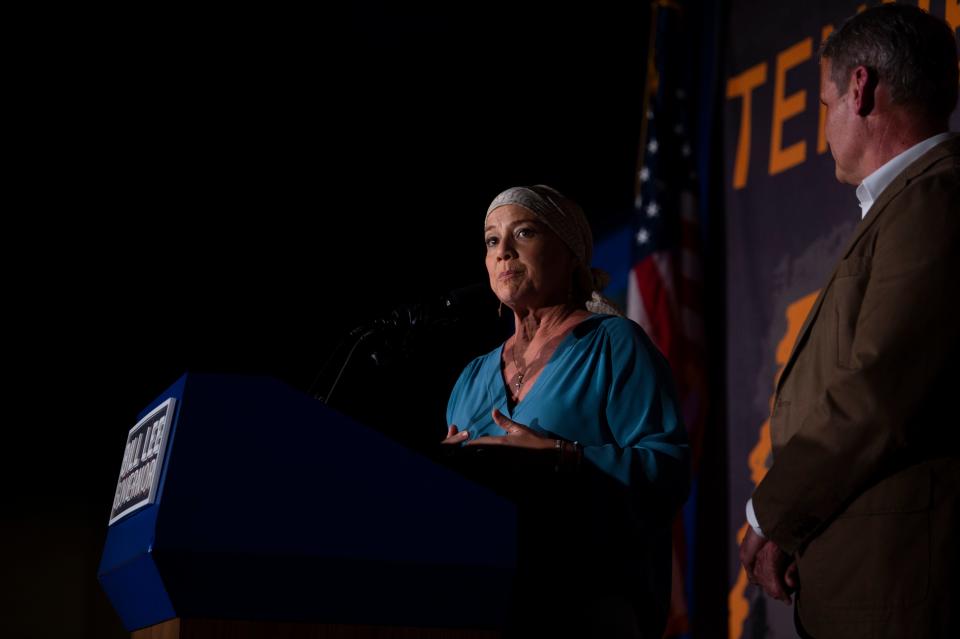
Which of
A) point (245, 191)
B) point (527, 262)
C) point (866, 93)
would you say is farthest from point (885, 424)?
point (245, 191)

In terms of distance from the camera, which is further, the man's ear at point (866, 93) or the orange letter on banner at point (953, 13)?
the orange letter on banner at point (953, 13)

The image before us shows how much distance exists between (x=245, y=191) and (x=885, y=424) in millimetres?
3476

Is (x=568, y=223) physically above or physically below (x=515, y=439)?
above

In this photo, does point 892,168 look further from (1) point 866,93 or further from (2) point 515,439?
(2) point 515,439

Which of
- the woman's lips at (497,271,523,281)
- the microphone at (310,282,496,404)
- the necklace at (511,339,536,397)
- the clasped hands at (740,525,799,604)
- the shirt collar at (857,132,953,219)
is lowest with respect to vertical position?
the clasped hands at (740,525,799,604)

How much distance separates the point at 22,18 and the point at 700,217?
285cm

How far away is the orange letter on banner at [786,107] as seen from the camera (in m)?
3.73

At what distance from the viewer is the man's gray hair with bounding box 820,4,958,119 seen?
1.66 metres

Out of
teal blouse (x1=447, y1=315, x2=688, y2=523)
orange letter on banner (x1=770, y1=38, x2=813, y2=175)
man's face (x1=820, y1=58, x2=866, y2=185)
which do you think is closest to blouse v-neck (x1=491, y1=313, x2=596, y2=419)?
teal blouse (x1=447, y1=315, x2=688, y2=523)

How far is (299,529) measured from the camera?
4.25 feet

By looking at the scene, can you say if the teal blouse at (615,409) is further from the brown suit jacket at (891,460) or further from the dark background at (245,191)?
the dark background at (245,191)

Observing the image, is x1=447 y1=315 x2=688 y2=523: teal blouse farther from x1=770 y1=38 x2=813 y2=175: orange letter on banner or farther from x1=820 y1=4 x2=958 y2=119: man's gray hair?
x1=770 y1=38 x2=813 y2=175: orange letter on banner

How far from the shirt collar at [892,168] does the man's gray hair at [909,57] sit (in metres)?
0.06

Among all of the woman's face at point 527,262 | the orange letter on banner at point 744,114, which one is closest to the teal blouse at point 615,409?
the woman's face at point 527,262
